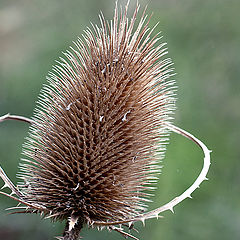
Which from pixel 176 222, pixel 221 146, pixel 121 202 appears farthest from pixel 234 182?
pixel 121 202

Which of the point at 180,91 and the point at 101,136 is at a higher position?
the point at 180,91

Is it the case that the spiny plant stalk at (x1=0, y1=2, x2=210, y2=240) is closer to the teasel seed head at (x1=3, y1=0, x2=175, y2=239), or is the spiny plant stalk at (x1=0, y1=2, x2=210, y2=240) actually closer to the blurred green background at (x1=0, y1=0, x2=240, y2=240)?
the teasel seed head at (x1=3, y1=0, x2=175, y2=239)

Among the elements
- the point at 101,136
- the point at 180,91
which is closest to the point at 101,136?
the point at 101,136

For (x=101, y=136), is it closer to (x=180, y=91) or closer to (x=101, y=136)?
(x=101, y=136)

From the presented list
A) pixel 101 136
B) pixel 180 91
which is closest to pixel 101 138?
pixel 101 136

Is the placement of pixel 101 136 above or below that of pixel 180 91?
below

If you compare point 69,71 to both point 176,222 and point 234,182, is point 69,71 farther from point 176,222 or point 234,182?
point 234,182

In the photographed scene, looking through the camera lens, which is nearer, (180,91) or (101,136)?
(101,136)
